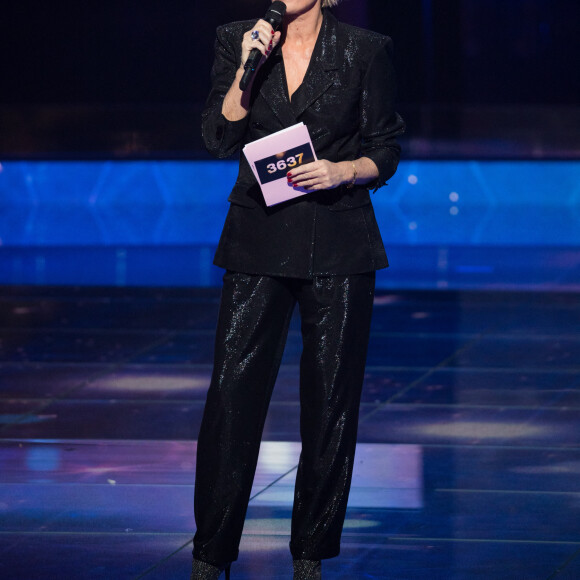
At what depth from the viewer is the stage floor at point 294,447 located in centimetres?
393

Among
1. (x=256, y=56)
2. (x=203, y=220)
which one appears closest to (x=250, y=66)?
(x=256, y=56)

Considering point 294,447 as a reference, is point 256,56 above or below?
above

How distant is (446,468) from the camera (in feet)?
16.2

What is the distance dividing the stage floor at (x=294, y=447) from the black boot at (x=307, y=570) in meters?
0.31

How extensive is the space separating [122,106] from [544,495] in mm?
15368

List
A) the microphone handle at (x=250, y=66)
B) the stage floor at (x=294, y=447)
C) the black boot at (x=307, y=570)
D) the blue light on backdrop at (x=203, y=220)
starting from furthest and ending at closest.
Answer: the blue light on backdrop at (x=203, y=220), the stage floor at (x=294, y=447), the black boot at (x=307, y=570), the microphone handle at (x=250, y=66)

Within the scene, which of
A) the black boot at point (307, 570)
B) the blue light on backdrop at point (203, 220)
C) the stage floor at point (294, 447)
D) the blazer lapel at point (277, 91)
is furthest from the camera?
the blue light on backdrop at point (203, 220)

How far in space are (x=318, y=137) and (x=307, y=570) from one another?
1193 mm

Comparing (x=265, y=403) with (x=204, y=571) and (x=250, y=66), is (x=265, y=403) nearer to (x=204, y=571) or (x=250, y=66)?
(x=204, y=571)

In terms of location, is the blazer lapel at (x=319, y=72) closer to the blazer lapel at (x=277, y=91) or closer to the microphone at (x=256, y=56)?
the blazer lapel at (x=277, y=91)

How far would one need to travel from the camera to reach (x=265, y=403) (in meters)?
3.42

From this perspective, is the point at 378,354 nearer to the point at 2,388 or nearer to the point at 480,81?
the point at 2,388

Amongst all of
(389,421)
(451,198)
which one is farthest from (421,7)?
(389,421)

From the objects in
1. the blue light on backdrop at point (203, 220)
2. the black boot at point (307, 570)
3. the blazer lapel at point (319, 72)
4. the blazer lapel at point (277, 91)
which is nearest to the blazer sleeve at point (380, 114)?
the blazer lapel at point (319, 72)
